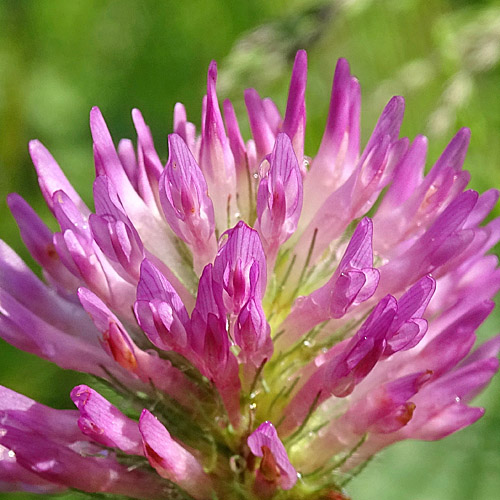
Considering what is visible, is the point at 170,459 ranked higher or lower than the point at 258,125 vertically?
lower

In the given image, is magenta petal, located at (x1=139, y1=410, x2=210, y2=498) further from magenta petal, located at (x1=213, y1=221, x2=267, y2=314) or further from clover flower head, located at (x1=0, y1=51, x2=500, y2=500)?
magenta petal, located at (x1=213, y1=221, x2=267, y2=314)

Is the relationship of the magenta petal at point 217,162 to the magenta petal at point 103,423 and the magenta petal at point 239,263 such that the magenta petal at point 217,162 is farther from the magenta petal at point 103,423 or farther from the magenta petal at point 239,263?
the magenta petal at point 103,423

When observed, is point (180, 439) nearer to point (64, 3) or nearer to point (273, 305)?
point (273, 305)

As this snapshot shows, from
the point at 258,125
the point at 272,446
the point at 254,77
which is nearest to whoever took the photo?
the point at 272,446

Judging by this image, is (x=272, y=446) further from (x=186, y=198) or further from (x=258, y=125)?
(x=258, y=125)

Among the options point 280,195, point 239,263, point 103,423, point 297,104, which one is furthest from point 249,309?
point 297,104

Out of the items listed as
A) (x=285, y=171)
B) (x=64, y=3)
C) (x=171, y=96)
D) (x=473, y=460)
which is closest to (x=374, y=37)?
(x=171, y=96)

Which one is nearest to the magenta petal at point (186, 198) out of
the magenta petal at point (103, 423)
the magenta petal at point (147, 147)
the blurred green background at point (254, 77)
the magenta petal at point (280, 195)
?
the magenta petal at point (280, 195)
